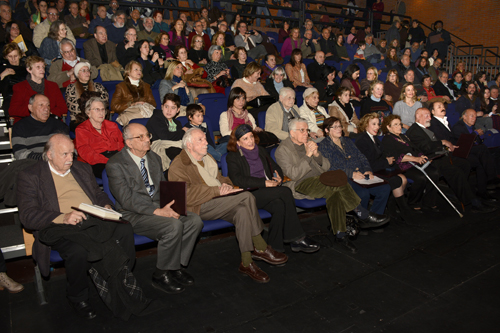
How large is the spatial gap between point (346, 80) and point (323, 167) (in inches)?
116

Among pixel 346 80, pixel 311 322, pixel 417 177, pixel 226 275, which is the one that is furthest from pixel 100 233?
pixel 346 80

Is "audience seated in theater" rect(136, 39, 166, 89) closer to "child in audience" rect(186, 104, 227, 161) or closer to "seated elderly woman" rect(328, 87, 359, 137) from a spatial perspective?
"child in audience" rect(186, 104, 227, 161)

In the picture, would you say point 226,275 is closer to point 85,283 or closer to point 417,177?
point 85,283

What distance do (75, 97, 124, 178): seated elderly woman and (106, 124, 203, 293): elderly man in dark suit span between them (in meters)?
0.61

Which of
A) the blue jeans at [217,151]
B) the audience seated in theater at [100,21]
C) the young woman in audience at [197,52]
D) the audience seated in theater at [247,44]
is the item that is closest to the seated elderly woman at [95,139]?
the blue jeans at [217,151]

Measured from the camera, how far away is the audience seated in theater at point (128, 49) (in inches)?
216

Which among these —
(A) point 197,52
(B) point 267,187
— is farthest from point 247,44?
(B) point 267,187

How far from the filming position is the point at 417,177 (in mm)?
4371

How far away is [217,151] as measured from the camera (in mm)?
4141

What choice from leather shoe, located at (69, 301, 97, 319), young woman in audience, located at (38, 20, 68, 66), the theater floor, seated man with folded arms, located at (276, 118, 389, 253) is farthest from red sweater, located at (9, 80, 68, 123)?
seated man with folded arms, located at (276, 118, 389, 253)

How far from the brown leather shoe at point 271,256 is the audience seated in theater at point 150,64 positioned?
3.18 metres

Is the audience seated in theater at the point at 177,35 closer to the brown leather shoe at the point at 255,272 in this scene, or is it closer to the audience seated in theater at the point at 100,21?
the audience seated in theater at the point at 100,21

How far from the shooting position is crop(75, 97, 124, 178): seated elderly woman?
135 inches

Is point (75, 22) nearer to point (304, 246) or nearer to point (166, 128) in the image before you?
point (166, 128)
